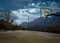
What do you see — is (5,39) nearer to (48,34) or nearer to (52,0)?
(48,34)

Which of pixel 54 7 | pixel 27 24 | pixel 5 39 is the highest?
pixel 54 7

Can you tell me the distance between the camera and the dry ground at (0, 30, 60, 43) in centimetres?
365

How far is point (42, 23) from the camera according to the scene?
386 cm

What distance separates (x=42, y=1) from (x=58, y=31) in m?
0.80

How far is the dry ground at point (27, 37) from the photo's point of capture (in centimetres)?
365

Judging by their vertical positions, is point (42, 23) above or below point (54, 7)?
below

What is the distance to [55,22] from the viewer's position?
384 centimetres

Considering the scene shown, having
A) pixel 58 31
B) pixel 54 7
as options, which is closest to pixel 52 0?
pixel 54 7

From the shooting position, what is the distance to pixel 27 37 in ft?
12.2

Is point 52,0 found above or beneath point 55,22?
above

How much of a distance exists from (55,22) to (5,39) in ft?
4.01

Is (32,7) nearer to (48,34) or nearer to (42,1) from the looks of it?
(42,1)

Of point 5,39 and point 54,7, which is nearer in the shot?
point 5,39

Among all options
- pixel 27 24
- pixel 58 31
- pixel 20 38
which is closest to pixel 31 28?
pixel 27 24
